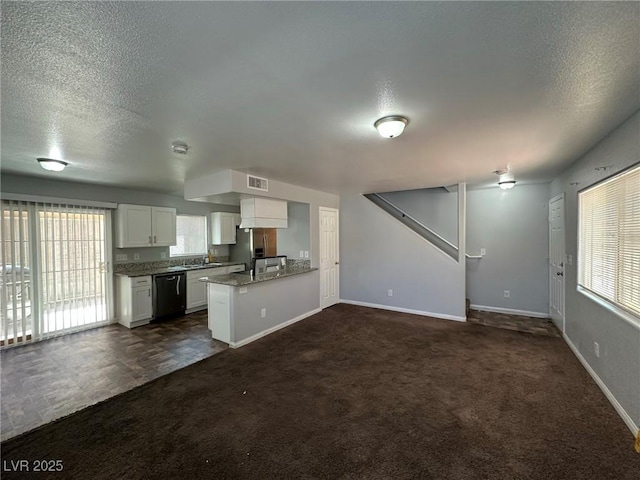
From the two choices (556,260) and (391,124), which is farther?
(556,260)

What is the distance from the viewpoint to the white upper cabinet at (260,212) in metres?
4.33

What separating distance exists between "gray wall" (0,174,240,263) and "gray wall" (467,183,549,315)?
5.75m

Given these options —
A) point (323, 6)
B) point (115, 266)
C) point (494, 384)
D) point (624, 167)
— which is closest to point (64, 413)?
point (115, 266)

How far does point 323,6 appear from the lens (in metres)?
1.07

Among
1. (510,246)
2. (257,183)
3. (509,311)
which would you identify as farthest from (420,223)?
(257,183)

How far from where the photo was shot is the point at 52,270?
418 centimetres

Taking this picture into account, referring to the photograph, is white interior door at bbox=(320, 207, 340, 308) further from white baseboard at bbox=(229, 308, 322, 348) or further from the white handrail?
the white handrail

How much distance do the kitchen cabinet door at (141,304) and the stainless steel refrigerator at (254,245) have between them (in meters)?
1.84

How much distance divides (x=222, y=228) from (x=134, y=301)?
93.4 inches

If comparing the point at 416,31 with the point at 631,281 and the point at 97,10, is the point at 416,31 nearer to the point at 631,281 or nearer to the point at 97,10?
the point at 97,10

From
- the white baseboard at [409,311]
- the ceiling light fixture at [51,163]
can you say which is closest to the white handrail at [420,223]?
the white baseboard at [409,311]

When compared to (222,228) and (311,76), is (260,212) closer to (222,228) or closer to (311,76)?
(222,228)

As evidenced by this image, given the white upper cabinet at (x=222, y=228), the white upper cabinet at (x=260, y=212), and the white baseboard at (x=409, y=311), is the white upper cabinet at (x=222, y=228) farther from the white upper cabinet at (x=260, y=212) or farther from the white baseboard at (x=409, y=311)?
the white baseboard at (x=409, y=311)

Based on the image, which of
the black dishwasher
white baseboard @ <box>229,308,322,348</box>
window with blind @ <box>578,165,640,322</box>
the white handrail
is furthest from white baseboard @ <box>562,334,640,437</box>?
the black dishwasher
